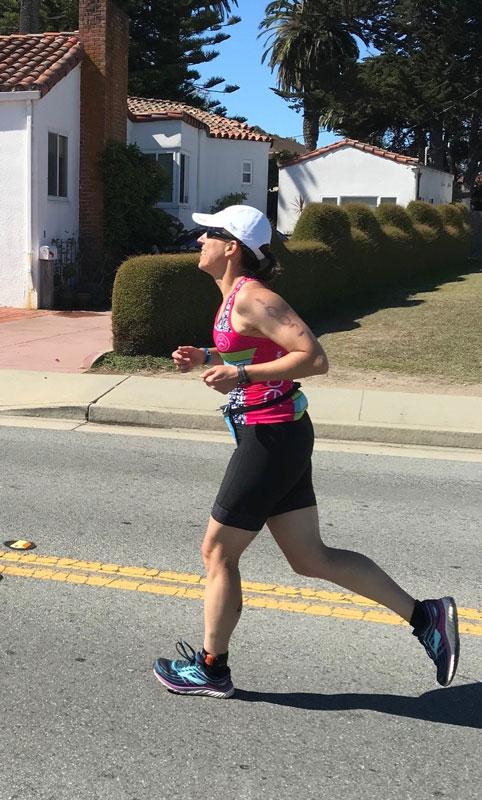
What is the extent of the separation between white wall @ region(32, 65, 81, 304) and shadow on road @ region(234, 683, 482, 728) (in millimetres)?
14273

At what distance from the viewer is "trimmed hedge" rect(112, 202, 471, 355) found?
453 inches

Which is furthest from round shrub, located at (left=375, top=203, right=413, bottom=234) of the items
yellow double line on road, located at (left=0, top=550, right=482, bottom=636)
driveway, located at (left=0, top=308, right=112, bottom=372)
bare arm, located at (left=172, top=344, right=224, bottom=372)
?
bare arm, located at (left=172, top=344, right=224, bottom=372)

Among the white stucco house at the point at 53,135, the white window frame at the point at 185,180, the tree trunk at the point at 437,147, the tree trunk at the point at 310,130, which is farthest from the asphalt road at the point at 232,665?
the tree trunk at the point at 310,130

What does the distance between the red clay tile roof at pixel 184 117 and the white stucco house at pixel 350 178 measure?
4.81m

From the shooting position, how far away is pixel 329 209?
1666 centimetres

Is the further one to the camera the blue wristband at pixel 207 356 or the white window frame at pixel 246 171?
the white window frame at pixel 246 171

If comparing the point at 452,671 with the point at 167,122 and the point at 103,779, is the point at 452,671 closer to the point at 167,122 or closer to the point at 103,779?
the point at 103,779

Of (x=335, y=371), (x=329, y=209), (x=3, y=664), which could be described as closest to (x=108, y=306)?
(x=329, y=209)

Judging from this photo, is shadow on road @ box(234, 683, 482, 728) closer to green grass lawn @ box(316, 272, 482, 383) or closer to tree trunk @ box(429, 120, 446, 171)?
green grass lawn @ box(316, 272, 482, 383)

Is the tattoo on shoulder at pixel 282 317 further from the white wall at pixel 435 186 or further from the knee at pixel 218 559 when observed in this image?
the white wall at pixel 435 186

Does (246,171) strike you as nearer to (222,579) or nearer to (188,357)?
(188,357)

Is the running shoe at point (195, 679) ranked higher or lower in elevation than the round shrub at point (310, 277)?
lower

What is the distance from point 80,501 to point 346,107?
132 ft

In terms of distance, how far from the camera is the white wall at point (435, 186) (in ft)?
119
